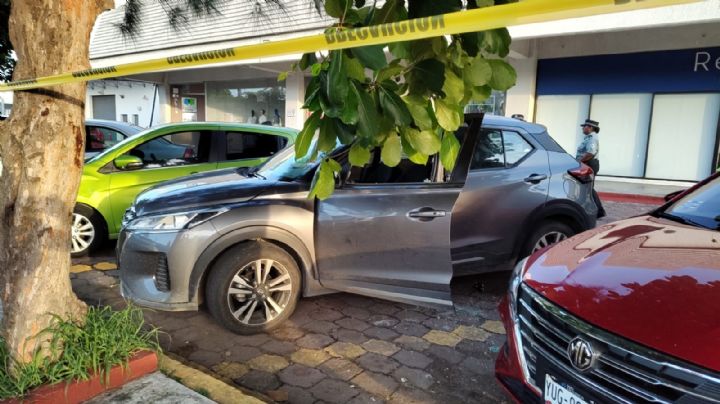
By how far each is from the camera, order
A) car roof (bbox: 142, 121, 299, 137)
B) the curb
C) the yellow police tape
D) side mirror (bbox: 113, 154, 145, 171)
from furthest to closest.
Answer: car roof (bbox: 142, 121, 299, 137) → side mirror (bbox: 113, 154, 145, 171) → the curb → the yellow police tape

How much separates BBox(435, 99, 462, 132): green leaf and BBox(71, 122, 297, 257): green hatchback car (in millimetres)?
4091

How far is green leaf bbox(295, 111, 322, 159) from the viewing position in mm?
1581

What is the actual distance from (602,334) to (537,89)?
12.8 meters

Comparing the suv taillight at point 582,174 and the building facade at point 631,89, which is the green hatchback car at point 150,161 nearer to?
the suv taillight at point 582,174

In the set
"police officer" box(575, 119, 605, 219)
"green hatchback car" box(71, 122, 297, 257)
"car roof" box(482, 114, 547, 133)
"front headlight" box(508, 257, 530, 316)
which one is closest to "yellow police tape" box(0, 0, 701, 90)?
"front headlight" box(508, 257, 530, 316)

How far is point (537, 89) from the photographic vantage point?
1345 centimetres

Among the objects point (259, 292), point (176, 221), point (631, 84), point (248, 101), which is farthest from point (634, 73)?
point (248, 101)

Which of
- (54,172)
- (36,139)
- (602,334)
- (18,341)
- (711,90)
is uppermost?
(711,90)

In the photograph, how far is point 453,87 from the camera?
1.71 metres

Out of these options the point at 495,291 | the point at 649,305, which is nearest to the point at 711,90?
the point at 495,291

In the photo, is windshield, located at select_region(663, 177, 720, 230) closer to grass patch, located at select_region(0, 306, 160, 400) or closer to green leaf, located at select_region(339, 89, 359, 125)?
green leaf, located at select_region(339, 89, 359, 125)

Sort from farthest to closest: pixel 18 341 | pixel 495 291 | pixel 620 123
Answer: pixel 620 123, pixel 495 291, pixel 18 341

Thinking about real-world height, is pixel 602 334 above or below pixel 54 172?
below

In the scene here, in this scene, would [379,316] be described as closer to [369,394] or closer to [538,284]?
[369,394]
